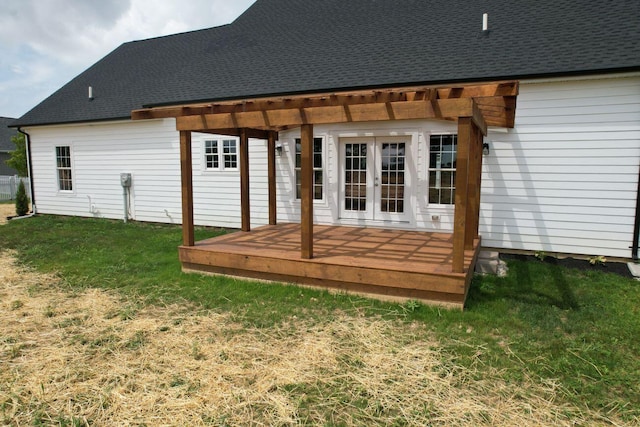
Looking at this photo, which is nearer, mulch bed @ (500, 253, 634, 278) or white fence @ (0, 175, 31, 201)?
mulch bed @ (500, 253, 634, 278)

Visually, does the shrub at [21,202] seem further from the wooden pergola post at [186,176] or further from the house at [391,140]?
the wooden pergola post at [186,176]

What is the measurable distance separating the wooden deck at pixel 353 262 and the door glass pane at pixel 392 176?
0.96 m

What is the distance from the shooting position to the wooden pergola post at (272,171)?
7.81 metres

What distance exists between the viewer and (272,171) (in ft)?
25.5

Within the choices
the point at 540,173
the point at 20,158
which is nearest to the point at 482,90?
the point at 540,173

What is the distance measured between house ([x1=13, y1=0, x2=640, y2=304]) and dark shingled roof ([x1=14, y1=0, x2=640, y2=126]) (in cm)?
5

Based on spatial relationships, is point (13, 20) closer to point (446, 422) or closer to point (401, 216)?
point (401, 216)

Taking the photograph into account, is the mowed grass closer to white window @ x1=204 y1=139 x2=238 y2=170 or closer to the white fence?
white window @ x1=204 y1=139 x2=238 y2=170

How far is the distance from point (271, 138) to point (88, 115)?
253 inches

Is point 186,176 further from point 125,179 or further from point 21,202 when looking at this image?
point 21,202

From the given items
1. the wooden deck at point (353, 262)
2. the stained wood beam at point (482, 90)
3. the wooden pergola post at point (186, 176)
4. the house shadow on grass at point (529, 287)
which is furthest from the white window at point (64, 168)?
the house shadow on grass at point (529, 287)

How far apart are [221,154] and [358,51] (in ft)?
12.9

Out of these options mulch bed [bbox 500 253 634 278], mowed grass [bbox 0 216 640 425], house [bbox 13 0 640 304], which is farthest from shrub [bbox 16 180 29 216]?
mulch bed [bbox 500 253 634 278]

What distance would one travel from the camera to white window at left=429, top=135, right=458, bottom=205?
733 centimetres
